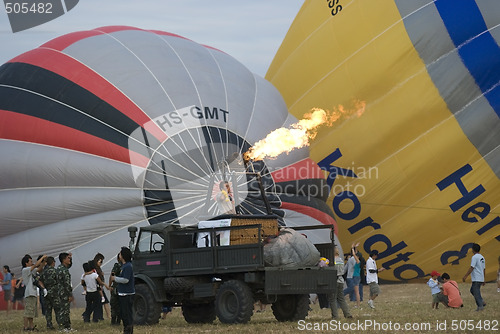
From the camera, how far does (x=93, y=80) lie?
57.6 feet

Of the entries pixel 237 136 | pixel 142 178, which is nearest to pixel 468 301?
pixel 237 136

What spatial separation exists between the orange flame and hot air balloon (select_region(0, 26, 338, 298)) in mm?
249

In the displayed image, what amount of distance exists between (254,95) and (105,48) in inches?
130

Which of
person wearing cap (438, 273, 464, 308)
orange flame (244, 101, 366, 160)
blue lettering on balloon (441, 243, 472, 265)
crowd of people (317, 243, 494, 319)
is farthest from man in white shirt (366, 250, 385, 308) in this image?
blue lettering on balloon (441, 243, 472, 265)

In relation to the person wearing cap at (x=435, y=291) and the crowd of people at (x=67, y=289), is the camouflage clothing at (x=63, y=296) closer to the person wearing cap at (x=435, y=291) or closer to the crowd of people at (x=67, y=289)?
the crowd of people at (x=67, y=289)

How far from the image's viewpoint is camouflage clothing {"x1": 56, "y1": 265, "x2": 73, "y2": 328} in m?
13.0

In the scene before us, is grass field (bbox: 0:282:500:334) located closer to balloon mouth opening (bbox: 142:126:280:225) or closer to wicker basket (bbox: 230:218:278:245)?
wicker basket (bbox: 230:218:278:245)

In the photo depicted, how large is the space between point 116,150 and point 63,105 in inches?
61.2

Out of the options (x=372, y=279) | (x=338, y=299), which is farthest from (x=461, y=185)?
(x=338, y=299)

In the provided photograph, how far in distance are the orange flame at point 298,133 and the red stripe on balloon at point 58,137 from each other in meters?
2.34

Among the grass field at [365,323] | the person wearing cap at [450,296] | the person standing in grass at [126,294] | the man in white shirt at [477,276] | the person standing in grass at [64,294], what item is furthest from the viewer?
the person wearing cap at [450,296]

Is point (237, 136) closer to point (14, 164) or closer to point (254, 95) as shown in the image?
point (254, 95)

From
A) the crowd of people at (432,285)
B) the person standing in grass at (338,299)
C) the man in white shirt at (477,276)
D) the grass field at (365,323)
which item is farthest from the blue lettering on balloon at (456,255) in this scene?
the person standing in grass at (338,299)

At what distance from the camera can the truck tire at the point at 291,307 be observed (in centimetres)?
1350
